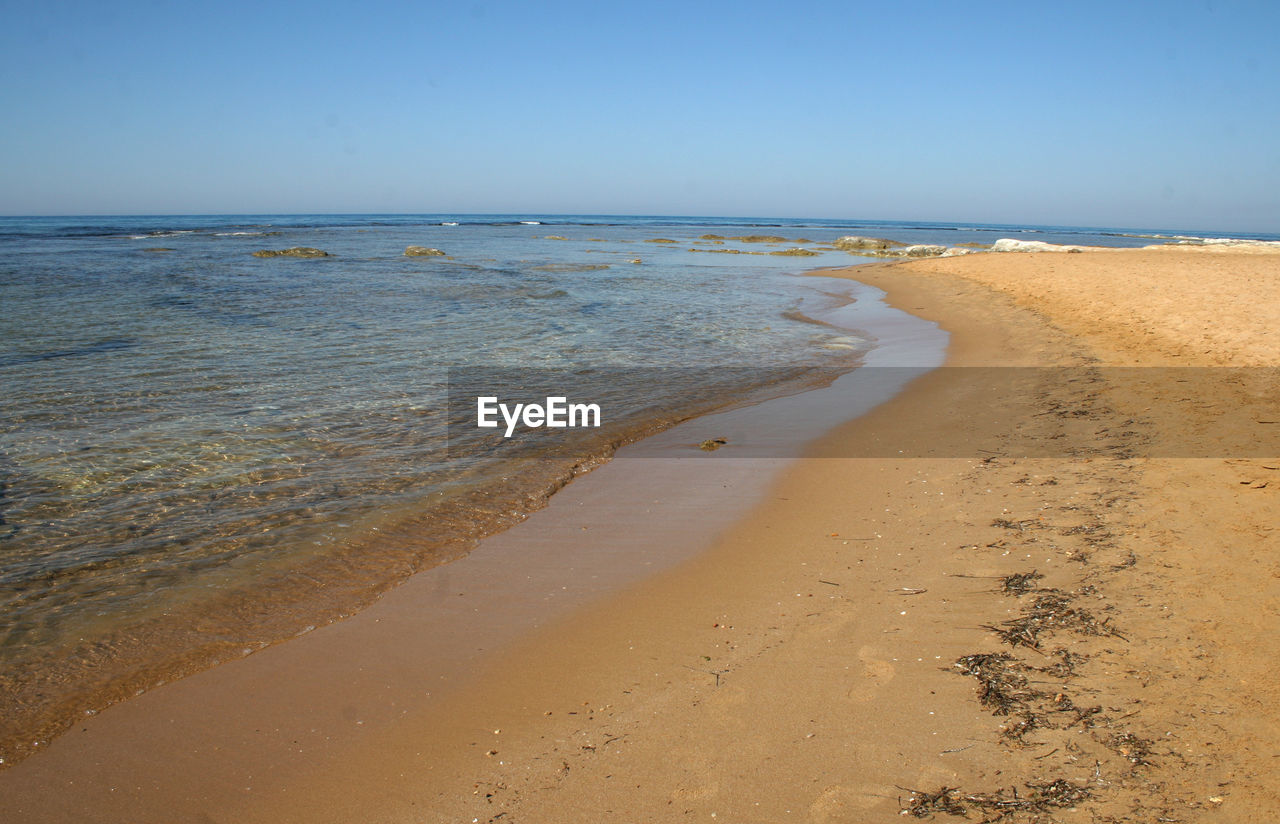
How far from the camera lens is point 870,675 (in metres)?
3.62

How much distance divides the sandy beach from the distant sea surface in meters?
0.60

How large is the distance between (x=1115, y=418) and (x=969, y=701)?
5.95m

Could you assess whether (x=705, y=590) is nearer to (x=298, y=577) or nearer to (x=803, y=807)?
(x=803, y=807)

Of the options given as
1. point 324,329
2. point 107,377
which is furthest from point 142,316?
point 107,377

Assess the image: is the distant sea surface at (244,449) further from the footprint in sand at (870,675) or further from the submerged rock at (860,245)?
the submerged rock at (860,245)

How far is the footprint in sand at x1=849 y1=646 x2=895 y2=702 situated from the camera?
11.4 feet

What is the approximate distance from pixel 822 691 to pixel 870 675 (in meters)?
0.29

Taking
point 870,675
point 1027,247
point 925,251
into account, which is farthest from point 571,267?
point 870,675

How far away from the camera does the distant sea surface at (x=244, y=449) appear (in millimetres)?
4410

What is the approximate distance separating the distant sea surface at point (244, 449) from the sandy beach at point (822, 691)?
1.98 feet

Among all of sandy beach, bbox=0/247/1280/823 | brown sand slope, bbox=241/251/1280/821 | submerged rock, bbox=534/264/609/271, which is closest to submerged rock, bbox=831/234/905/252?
submerged rock, bbox=534/264/609/271

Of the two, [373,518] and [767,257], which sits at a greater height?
[767,257]

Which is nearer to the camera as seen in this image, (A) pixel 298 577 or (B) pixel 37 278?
(A) pixel 298 577

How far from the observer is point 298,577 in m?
4.99
